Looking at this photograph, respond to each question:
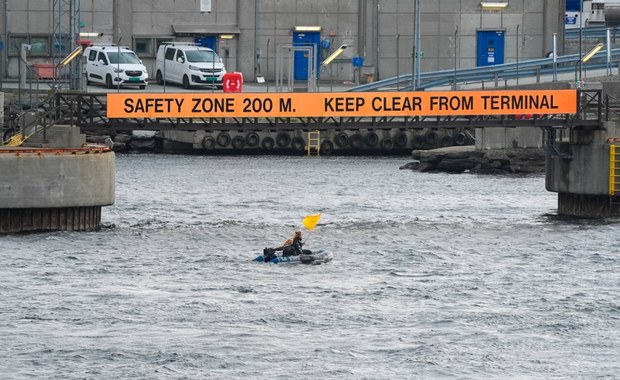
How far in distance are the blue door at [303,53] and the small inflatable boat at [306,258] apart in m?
49.0

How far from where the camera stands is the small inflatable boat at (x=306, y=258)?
5853 centimetres

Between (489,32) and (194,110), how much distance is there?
48615 mm

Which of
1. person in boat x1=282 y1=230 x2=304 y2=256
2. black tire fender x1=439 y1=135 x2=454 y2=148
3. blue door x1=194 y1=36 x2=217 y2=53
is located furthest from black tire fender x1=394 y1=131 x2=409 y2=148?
person in boat x1=282 y1=230 x2=304 y2=256

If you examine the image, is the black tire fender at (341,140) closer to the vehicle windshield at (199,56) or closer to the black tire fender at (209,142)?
the black tire fender at (209,142)

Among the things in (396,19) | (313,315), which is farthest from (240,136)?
(313,315)

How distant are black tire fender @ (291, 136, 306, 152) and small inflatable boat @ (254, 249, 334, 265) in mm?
47565

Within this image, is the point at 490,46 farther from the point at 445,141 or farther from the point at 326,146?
the point at 326,146

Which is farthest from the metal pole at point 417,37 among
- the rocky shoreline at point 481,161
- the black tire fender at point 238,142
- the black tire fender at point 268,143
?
the black tire fender at point 238,142

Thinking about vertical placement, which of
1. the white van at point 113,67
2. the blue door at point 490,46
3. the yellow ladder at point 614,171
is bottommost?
the yellow ladder at point 614,171

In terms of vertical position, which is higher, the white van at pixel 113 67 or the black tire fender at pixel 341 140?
the white van at pixel 113 67

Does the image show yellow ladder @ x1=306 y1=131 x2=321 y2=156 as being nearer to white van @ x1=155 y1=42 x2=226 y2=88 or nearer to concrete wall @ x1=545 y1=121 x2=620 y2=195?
white van @ x1=155 y1=42 x2=226 y2=88

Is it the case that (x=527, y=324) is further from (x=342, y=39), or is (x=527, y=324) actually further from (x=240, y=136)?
(x=342, y=39)

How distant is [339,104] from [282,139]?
125 ft

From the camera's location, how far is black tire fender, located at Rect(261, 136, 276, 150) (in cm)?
10650
